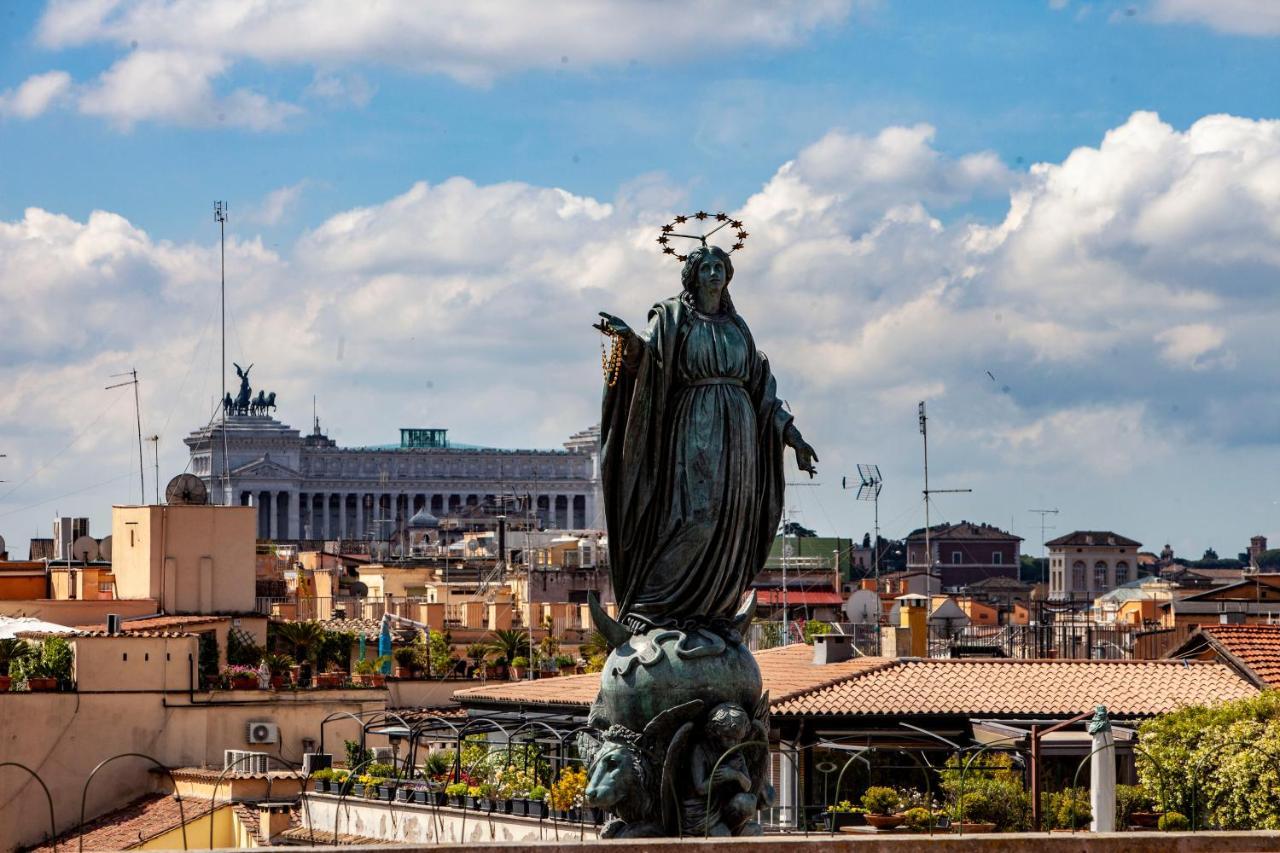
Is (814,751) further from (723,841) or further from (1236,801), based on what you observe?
(723,841)

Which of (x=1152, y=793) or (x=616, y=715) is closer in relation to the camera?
(x=616, y=715)

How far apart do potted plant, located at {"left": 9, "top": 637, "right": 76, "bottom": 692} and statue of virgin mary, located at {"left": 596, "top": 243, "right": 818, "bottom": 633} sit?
73.2 feet

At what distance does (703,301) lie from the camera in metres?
14.7

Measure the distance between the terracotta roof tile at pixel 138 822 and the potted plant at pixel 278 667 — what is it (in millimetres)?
3594

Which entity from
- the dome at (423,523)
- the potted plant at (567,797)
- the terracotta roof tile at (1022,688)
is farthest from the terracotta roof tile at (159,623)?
the dome at (423,523)

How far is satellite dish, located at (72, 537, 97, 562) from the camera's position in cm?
6956

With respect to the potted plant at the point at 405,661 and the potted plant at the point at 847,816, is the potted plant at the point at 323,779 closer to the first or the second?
the potted plant at the point at 847,816

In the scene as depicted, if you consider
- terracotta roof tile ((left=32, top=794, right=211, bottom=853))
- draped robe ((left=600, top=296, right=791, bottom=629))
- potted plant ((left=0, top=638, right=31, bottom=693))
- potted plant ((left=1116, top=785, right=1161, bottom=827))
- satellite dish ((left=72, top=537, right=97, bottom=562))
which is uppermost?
satellite dish ((left=72, top=537, right=97, bottom=562))

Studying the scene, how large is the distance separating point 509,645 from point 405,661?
30.4ft

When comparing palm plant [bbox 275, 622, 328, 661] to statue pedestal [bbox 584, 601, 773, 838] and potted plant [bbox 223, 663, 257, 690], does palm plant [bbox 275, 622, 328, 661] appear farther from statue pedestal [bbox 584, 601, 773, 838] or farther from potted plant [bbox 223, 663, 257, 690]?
statue pedestal [bbox 584, 601, 773, 838]

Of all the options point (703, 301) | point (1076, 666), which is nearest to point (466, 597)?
point (1076, 666)

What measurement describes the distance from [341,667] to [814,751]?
842 inches

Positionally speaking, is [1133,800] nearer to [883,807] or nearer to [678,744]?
[883,807]

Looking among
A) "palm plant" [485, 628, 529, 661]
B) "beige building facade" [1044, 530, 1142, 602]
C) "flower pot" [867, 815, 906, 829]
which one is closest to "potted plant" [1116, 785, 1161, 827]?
"flower pot" [867, 815, 906, 829]
